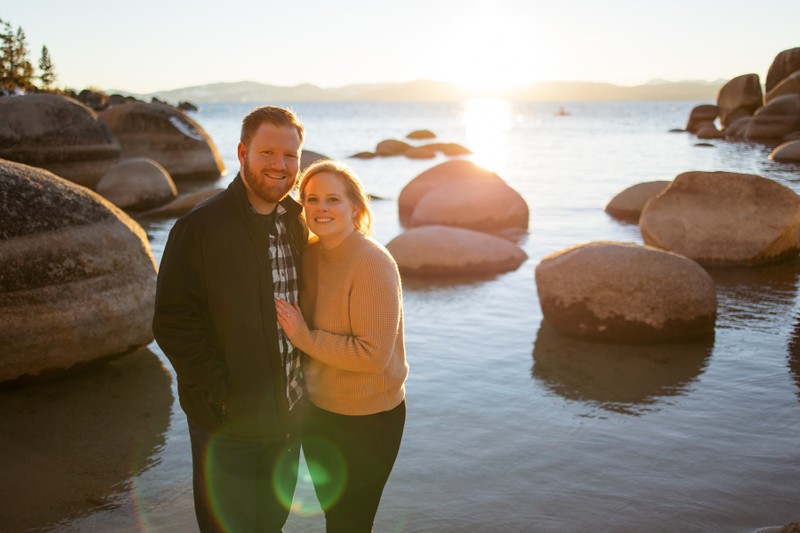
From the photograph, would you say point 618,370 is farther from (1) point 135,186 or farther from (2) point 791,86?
(2) point 791,86

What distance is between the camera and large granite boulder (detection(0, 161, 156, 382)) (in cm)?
604

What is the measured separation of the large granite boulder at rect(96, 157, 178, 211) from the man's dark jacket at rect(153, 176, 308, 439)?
15549 millimetres

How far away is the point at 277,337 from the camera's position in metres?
3.12

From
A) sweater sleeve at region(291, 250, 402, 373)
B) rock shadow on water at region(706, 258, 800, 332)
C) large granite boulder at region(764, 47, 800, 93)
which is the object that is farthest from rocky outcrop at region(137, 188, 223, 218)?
large granite boulder at region(764, 47, 800, 93)

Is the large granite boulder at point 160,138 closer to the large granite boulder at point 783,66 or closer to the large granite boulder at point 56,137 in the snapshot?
the large granite boulder at point 56,137

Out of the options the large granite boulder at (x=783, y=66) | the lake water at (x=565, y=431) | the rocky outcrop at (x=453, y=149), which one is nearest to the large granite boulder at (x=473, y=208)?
the lake water at (x=565, y=431)

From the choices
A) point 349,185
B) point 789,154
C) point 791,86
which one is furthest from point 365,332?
point 791,86

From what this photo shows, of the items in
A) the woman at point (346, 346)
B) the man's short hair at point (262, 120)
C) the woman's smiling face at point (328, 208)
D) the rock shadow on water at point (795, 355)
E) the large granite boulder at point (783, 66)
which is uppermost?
the large granite boulder at point (783, 66)

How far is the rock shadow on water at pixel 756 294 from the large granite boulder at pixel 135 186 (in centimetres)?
1257

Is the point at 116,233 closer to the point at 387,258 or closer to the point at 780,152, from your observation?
the point at 387,258

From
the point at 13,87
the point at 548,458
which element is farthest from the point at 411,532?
the point at 13,87

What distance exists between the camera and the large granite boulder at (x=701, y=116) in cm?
5522

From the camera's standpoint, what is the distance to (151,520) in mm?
4426

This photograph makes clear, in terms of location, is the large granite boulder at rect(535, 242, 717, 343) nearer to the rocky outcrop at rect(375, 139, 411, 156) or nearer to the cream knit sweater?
the cream knit sweater
